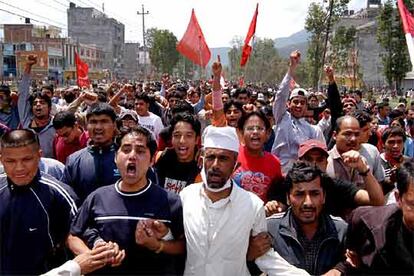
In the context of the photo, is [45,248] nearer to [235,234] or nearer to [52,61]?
[235,234]

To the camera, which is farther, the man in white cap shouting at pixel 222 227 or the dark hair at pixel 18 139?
the dark hair at pixel 18 139

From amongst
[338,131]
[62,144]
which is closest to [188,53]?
[62,144]

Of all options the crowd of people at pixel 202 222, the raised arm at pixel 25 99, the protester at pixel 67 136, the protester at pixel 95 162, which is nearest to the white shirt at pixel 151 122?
the raised arm at pixel 25 99

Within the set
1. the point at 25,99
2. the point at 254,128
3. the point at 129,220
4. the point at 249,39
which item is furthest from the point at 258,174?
the point at 249,39

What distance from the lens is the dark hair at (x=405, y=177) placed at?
266cm

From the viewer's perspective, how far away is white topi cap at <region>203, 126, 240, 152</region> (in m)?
3.09

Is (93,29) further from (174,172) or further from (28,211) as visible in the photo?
(28,211)

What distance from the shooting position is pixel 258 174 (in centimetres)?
398

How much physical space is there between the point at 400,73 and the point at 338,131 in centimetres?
4025

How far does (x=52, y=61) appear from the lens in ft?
243

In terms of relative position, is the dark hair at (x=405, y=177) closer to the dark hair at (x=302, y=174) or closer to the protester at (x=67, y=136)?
the dark hair at (x=302, y=174)

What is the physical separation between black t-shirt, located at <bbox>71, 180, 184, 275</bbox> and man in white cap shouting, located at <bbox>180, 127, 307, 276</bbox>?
10 cm

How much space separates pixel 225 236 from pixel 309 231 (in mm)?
561

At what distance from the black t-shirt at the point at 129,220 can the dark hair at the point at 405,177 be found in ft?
3.96
